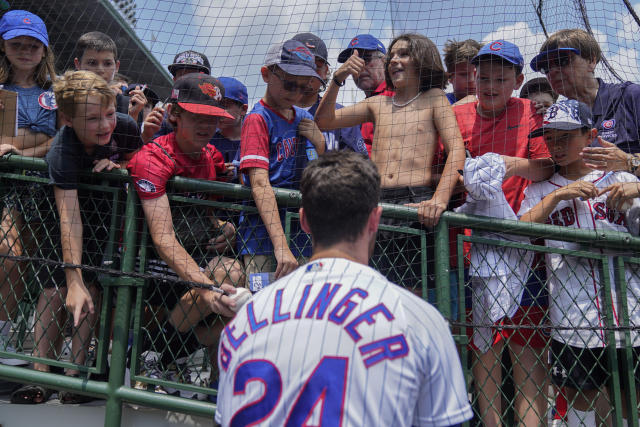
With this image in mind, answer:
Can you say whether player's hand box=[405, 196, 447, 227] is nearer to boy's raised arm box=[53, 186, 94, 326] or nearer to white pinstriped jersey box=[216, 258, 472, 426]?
white pinstriped jersey box=[216, 258, 472, 426]

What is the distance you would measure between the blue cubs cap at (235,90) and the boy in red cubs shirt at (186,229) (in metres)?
Answer: 0.78

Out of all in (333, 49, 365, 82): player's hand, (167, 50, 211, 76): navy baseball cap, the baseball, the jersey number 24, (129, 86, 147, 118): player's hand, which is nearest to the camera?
the jersey number 24

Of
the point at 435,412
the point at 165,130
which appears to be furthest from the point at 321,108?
the point at 435,412

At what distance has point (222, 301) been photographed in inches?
106

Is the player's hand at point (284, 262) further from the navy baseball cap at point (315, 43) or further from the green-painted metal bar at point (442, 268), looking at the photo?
the navy baseball cap at point (315, 43)

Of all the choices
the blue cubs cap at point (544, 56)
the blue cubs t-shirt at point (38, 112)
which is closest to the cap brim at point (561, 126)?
the blue cubs cap at point (544, 56)

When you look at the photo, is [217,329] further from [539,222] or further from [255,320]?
[539,222]

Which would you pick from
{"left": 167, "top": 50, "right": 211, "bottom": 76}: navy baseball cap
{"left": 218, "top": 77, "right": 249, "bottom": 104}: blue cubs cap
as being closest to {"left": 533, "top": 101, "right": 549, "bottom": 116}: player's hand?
{"left": 218, "top": 77, "right": 249, "bottom": 104}: blue cubs cap

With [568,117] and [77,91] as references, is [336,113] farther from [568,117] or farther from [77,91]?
[77,91]

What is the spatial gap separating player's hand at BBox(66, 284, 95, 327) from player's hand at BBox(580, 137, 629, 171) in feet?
8.71

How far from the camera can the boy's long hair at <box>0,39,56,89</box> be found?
3588mm

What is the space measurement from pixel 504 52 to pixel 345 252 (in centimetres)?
239

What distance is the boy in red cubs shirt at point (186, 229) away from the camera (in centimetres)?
286

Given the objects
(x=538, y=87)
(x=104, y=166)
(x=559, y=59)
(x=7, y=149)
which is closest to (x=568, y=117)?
(x=559, y=59)
